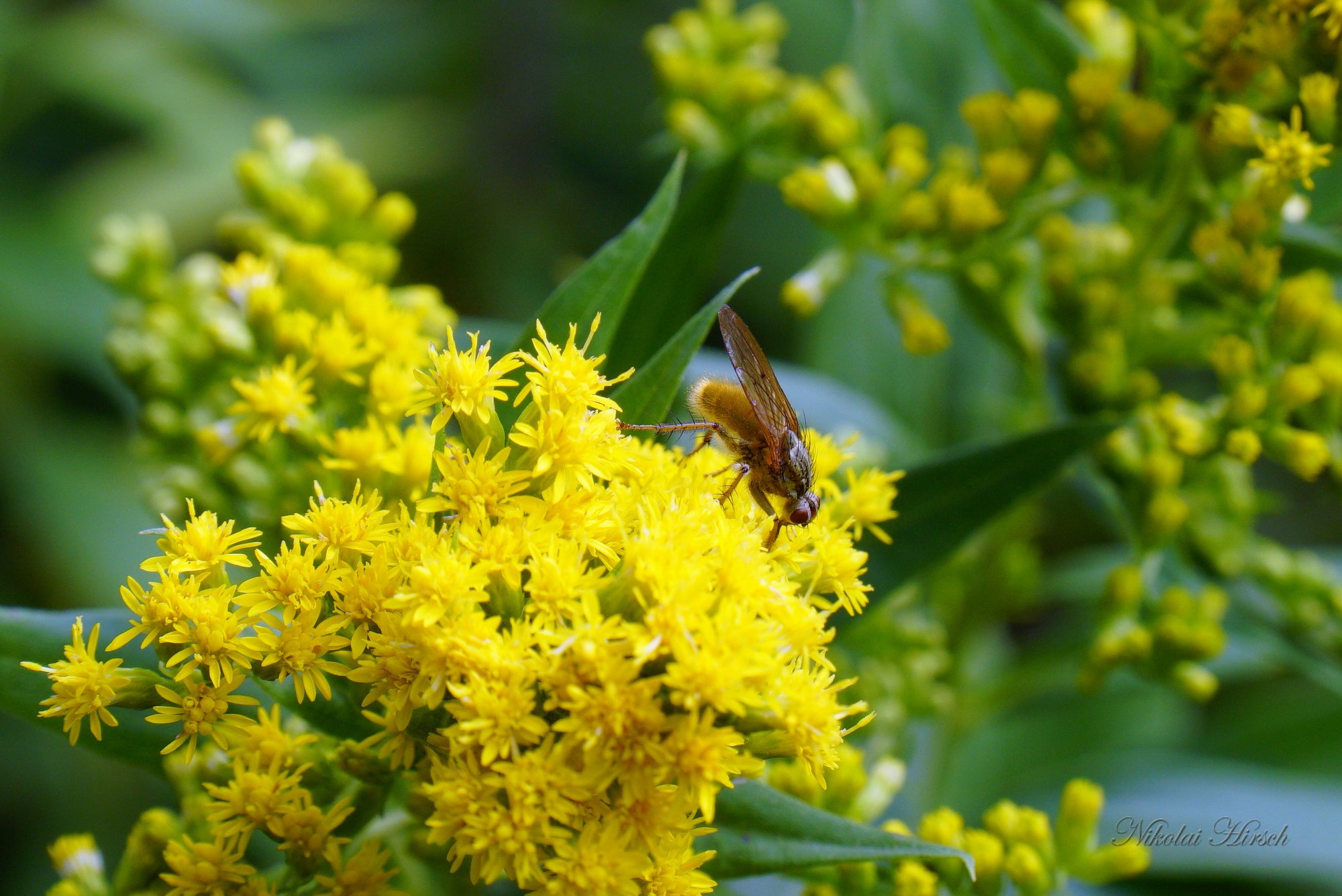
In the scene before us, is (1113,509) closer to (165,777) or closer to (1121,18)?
(1121,18)

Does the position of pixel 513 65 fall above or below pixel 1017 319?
above

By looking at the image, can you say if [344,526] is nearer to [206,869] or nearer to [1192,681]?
[206,869]

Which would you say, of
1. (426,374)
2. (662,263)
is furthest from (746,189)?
(426,374)

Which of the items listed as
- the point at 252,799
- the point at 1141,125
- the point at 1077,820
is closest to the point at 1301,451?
the point at 1141,125

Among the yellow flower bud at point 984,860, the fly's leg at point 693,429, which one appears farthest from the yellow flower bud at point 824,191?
the yellow flower bud at point 984,860

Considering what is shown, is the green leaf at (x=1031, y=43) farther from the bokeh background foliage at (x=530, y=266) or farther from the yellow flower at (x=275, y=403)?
the yellow flower at (x=275, y=403)

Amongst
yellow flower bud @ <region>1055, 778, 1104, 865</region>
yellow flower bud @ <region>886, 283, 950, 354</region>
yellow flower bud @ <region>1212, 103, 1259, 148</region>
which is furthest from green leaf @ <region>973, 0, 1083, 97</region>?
yellow flower bud @ <region>1055, 778, 1104, 865</region>
